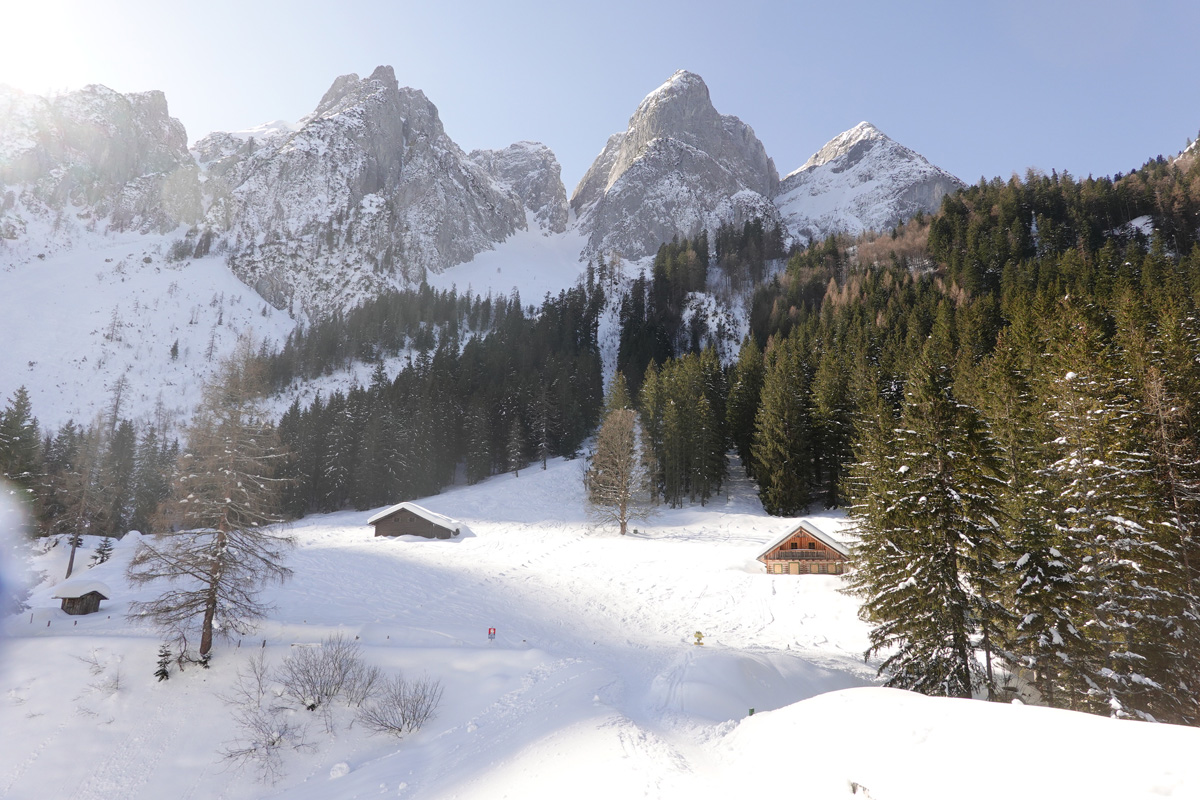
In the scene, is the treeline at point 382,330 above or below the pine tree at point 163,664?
above

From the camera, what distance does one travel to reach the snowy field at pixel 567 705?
7797 mm

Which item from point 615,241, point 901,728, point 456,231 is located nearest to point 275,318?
point 456,231

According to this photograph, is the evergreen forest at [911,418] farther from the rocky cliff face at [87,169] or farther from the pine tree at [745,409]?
the rocky cliff face at [87,169]

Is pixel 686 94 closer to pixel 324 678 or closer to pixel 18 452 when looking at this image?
pixel 18 452

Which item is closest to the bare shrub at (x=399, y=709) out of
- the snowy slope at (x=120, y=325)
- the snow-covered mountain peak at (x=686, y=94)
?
the snowy slope at (x=120, y=325)

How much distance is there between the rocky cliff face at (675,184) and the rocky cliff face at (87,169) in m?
127

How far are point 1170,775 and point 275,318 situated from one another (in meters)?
160

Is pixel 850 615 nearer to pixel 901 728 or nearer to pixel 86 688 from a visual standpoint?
pixel 901 728

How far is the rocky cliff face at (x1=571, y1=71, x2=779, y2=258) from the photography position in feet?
540

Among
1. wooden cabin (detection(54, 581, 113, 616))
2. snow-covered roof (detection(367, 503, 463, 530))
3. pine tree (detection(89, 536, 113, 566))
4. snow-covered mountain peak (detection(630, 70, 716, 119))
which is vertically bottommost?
pine tree (detection(89, 536, 113, 566))

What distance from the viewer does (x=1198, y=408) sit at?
21.7 meters

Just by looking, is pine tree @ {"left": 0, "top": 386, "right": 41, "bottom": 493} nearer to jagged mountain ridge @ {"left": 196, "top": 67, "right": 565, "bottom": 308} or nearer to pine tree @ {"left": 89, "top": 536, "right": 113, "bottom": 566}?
pine tree @ {"left": 89, "top": 536, "right": 113, "bottom": 566}

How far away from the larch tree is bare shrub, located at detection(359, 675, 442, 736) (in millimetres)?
6631

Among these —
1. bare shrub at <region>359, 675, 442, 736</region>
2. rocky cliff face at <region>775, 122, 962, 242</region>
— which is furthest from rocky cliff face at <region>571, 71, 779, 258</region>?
bare shrub at <region>359, 675, 442, 736</region>
